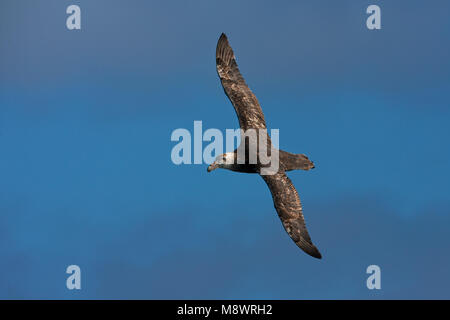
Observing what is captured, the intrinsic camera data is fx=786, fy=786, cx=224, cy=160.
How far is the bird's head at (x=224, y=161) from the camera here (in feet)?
91.5

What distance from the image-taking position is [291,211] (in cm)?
2633

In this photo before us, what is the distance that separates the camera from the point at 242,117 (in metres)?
28.6

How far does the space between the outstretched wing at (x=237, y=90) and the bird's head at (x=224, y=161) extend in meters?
1.18

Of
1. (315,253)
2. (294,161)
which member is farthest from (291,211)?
(294,161)

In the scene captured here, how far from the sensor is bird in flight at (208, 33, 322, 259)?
Result: 86.3 ft

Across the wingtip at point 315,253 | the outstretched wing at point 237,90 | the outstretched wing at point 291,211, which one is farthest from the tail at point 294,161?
the wingtip at point 315,253

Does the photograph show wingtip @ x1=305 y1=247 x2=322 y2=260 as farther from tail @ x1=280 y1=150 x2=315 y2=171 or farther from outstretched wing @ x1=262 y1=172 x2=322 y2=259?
tail @ x1=280 y1=150 x2=315 y2=171

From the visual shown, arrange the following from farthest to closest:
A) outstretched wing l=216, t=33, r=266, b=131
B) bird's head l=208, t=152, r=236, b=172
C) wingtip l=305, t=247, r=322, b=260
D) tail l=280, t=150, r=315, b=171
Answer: outstretched wing l=216, t=33, r=266, b=131
bird's head l=208, t=152, r=236, b=172
tail l=280, t=150, r=315, b=171
wingtip l=305, t=247, r=322, b=260

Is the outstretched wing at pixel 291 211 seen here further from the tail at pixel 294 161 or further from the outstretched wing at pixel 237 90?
the outstretched wing at pixel 237 90

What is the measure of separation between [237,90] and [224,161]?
3031mm

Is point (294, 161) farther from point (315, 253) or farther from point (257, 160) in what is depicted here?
point (315, 253)

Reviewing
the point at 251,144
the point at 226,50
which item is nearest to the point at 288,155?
the point at 251,144

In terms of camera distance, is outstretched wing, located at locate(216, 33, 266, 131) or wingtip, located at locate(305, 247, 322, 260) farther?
outstretched wing, located at locate(216, 33, 266, 131)

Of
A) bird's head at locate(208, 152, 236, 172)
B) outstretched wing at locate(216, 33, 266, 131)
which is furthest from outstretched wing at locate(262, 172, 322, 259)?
outstretched wing at locate(216, 33, 266, 131)
